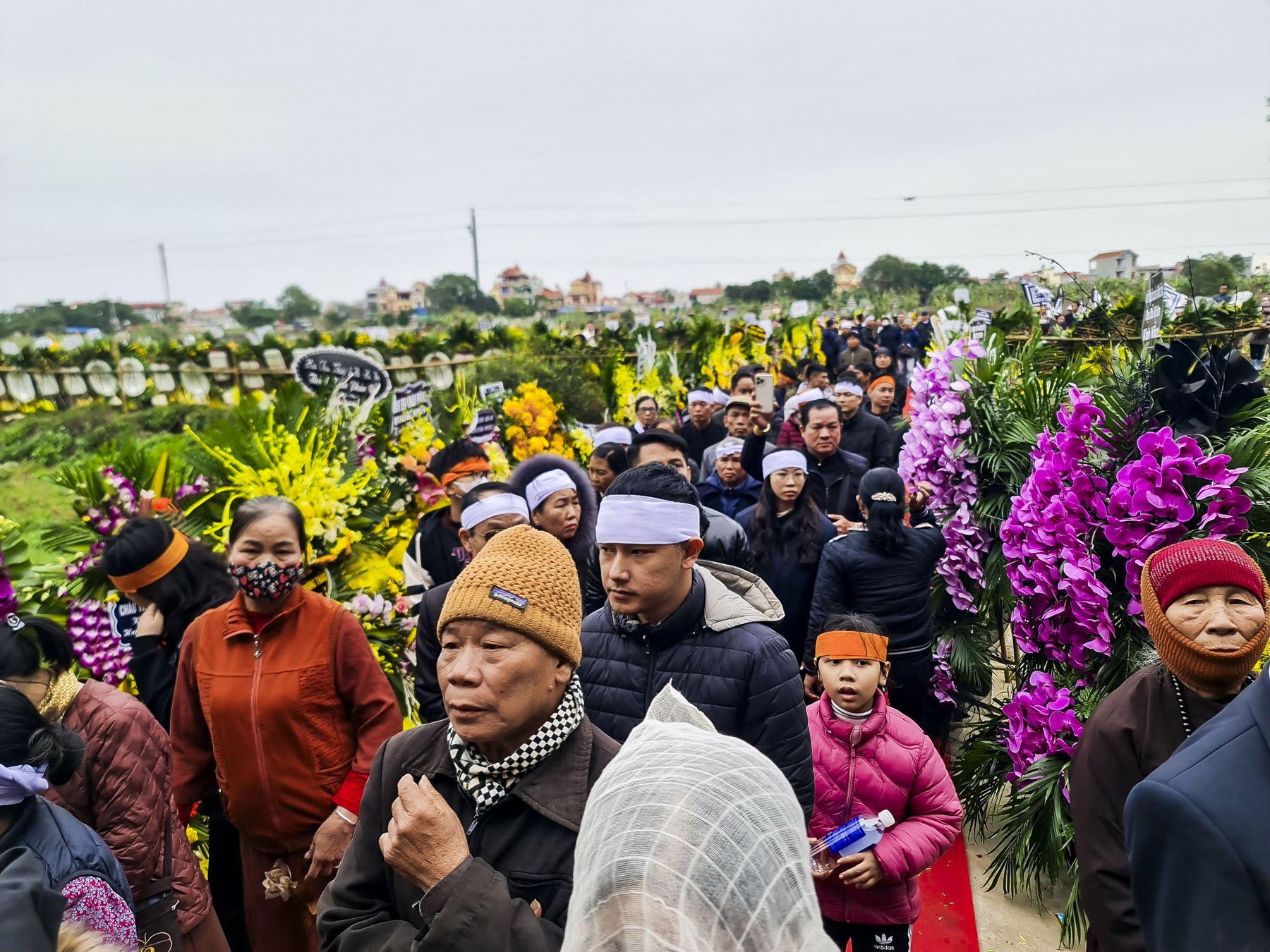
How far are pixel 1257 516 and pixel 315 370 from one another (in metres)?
5.45

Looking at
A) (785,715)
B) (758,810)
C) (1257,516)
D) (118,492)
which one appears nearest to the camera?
(758,810)

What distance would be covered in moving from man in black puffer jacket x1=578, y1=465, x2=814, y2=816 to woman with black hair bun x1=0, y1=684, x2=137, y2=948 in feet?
3.80

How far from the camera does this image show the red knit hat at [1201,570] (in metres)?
2.26

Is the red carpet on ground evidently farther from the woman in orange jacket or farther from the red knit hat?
the woman in orange jacket

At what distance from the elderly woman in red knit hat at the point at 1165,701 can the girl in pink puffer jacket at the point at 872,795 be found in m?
0.65

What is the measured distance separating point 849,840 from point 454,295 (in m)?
58.7

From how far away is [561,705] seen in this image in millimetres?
1805

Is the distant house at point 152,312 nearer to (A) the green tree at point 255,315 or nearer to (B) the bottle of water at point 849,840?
(A) the green tree at point 255,315

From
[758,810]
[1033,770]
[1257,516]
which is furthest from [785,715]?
[1257,516]

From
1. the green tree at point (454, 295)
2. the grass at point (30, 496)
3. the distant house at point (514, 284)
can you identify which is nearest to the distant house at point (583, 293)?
the distant house at point (514, 284)

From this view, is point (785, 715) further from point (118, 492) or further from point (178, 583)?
point (118, 492)

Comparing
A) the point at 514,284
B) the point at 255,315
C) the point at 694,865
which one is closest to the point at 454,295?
the point at 255,315

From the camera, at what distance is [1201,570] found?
2285mm

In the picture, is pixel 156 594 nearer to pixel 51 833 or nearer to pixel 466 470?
pixel 51 833
